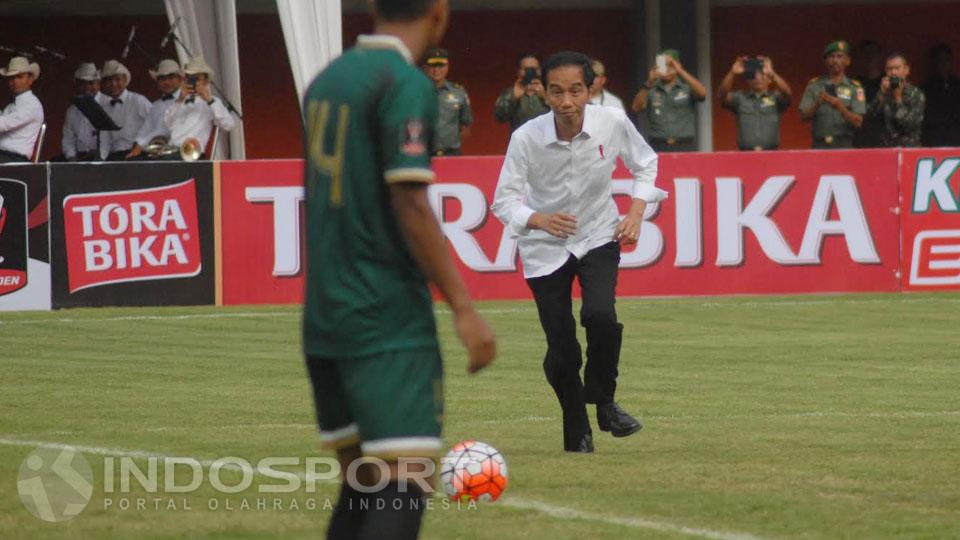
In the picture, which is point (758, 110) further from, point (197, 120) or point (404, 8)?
point (404, 8)

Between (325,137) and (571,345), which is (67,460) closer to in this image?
(571,345)

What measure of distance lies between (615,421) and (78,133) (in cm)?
1386

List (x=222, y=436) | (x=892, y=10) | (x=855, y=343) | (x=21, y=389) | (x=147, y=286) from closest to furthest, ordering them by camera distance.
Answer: (x=222, y=436) < (x=21, y=389) < (x=855, y=343) < (x=147, y=286) < (x=892, y=10)

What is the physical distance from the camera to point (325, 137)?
5199 mm

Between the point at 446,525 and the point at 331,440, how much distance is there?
251 cm

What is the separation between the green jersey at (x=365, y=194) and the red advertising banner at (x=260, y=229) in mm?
14399

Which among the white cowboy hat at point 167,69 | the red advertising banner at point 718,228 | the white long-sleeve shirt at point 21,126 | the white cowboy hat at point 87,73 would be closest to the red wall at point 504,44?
the white cowboy hat at point 87,73

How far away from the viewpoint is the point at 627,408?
12023 mm

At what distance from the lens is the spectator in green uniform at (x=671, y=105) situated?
73.9 ft

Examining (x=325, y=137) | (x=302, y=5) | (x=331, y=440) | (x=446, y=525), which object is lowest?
(x=446, y=525)

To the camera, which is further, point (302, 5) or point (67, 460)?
point (302, 5)

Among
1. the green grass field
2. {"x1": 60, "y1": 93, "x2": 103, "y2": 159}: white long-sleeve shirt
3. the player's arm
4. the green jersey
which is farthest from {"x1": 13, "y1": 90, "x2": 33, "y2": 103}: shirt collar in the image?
the player's arm

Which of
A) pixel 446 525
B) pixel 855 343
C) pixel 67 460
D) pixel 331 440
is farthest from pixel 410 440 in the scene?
pixel 855 343

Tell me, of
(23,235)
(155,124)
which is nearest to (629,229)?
(23,235)
